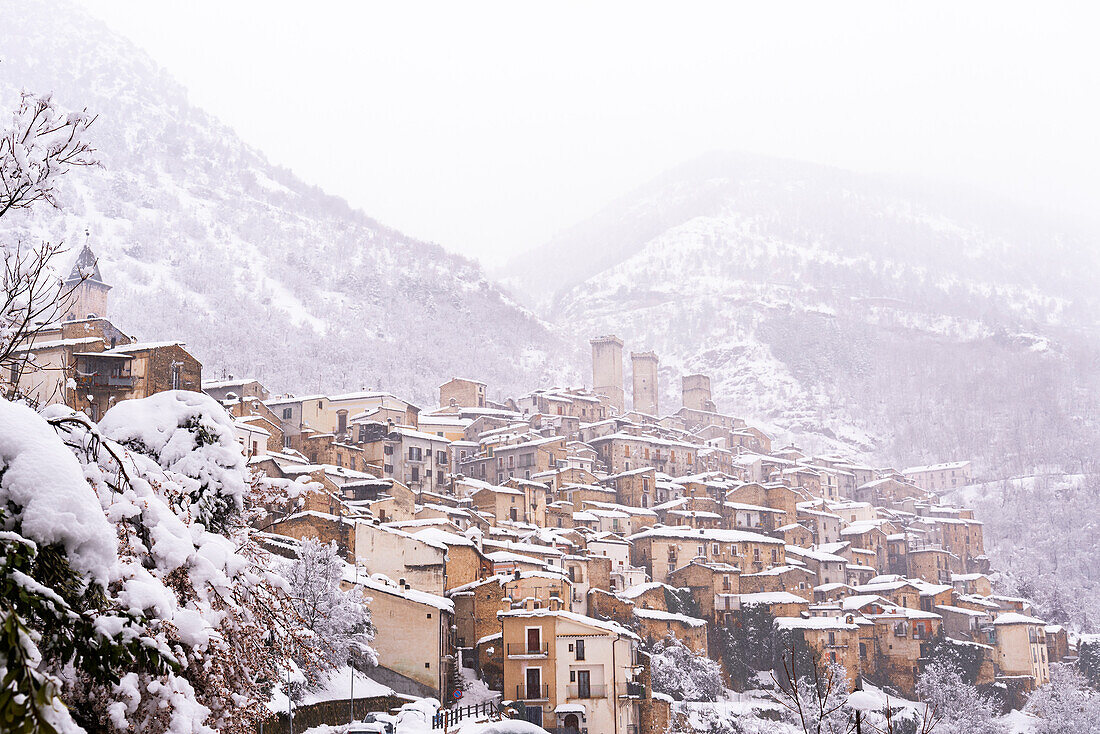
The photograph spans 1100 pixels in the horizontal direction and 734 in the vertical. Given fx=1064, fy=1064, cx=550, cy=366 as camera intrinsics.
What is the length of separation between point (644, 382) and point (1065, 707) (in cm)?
6978

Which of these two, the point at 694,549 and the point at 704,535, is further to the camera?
the point at 704,535

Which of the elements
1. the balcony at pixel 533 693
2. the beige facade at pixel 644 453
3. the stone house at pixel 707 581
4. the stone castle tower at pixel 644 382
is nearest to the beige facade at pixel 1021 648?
the stone house at pixel 707 581

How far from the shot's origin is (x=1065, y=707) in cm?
5850

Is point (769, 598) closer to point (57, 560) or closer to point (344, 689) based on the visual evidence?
point (344, 689)

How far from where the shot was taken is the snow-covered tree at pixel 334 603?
35000mm

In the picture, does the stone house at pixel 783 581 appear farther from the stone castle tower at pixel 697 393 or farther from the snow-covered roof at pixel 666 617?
the stone castle tower at pixel 697 393

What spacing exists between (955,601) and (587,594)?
30454 mm

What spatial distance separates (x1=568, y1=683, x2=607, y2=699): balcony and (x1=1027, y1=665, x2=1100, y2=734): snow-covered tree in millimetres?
29788

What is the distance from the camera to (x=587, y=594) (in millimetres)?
56062

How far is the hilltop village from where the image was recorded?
1667 inches

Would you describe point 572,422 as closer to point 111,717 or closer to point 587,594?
point 587,594

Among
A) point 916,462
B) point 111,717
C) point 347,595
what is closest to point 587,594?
point 347,595

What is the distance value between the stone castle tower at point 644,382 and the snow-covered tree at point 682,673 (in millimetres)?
67202

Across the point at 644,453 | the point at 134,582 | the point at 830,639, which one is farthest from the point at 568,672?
the point at 644,453
